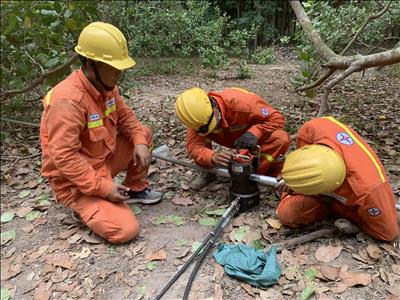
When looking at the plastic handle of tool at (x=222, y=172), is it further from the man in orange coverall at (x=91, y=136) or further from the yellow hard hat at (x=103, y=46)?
the yellow hard hat at (x=103, y=46)

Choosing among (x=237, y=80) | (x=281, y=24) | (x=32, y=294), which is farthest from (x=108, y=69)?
(x=281, y=24)

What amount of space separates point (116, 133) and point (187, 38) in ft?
17.5

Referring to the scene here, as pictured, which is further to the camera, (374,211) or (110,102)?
(110,102)

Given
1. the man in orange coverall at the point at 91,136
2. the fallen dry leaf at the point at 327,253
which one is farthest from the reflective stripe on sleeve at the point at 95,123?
the fallen dry leaf at the point at 327,253

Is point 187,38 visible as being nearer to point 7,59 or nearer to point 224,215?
point 7,59

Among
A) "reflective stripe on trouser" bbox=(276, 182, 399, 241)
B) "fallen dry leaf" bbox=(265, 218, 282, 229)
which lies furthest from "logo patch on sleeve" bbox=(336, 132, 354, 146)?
"fallen dry leaf" bbox=(265, 218, 282, 229)

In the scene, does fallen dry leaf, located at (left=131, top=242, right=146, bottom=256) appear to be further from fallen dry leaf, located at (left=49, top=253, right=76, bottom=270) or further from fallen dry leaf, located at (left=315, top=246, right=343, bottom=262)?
fallen dry leaf, located at (left=315, top=246, right=343, bottom=262)

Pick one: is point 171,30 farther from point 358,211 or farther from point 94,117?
point 358,211

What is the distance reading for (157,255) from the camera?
99.4 inches

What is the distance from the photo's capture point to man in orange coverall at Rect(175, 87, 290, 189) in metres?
2.86

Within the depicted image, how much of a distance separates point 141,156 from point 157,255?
0.79 metres

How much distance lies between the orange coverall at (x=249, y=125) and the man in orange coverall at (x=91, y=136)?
1.52ft

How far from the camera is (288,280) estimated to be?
2.20 meters

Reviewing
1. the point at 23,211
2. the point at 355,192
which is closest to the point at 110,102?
the point at 23,211
